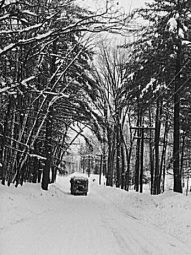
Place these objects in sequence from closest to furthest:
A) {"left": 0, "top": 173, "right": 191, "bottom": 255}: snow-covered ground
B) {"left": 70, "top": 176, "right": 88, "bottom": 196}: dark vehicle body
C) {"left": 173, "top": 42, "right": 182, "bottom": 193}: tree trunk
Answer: {"left": 0, "top": 173, "right": 191, "bottom": 255}: snow-covered ground → {"left": 173, "top": 42, "right": 182, "bottom": 193}: tree trunk → {"left": 70, "top": 176, "right": 88, "bottom": 196}: dark vehicle body

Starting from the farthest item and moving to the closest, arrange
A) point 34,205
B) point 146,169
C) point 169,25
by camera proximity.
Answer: point 146,169, point 169,25, point 34,205

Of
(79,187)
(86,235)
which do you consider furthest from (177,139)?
(79,187)

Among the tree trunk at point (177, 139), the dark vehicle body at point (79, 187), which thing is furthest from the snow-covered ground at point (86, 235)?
the dark vehicle body at point (79, 187)

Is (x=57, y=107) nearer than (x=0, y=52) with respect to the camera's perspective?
No

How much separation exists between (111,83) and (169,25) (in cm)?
1517

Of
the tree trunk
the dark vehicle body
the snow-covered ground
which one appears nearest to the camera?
the snow-covered ground

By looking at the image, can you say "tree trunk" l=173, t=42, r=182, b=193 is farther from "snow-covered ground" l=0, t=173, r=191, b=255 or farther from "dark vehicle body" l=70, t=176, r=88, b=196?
"dark vehicle body" l=70, t=176, r=88, b=196

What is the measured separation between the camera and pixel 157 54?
18.1m

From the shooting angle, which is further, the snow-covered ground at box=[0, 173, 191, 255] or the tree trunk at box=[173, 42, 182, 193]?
the tree trunk at box=[173, 42, 182, 193]

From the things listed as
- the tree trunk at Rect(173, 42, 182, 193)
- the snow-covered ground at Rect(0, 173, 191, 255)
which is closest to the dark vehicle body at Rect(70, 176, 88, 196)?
the tree trunk at Rect(173, 42, 182, 193)

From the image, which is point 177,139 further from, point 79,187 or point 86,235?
point 79,187

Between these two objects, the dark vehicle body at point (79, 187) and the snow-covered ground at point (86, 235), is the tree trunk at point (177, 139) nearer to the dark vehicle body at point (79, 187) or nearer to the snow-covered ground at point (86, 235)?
the snow-covered ground at point (86, 235)

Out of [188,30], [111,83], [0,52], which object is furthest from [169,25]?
[111,83]

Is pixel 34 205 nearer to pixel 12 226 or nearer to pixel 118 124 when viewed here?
pixel 12 226
